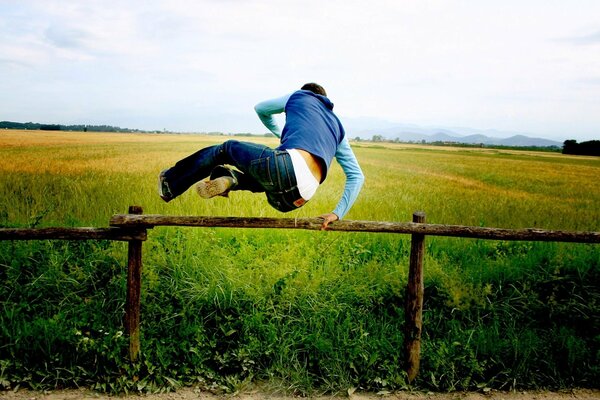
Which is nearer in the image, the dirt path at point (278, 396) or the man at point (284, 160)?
the man at point (284, 160)

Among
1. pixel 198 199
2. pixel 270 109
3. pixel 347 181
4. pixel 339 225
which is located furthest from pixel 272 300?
pixel 198 199

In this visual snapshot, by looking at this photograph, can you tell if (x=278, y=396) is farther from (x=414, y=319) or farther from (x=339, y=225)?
(x=339, y=225)

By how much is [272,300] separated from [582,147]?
556 inches

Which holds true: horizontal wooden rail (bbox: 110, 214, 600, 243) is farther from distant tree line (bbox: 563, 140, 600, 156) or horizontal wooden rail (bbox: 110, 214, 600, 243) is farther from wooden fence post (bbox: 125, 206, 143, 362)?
distant tree line (bbox: 563, 140, 600, 156)

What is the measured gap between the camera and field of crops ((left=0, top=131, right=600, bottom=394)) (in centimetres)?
445

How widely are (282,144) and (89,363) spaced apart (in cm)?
287

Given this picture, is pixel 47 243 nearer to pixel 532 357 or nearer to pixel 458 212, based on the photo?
pixel 532 357

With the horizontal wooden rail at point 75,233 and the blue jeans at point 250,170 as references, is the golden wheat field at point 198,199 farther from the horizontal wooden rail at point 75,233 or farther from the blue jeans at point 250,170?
the blue jeans at point 250,170

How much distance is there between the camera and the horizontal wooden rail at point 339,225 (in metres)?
4.01

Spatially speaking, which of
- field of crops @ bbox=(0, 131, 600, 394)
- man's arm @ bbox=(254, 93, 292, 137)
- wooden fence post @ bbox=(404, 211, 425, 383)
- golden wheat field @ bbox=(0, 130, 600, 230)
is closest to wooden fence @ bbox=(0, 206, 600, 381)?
wooden fence post @ bbox=(404, 211, 425, 383)

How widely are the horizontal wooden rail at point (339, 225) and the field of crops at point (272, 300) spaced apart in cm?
117

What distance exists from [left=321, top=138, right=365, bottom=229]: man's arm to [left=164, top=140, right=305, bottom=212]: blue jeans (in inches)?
19.2

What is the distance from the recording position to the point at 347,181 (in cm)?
390

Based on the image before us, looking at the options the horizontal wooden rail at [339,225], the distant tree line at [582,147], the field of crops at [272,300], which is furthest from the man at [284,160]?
the distant tree line at [582,147]
